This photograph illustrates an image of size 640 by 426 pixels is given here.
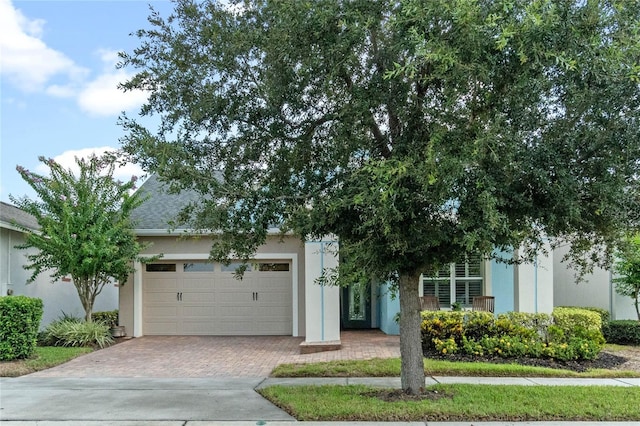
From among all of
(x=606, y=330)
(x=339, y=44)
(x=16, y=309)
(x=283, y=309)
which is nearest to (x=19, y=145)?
(x=16, y=309)

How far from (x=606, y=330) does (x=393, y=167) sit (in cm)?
1123

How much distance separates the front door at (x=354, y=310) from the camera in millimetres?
16484

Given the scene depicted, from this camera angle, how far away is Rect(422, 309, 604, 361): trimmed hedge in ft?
35.2

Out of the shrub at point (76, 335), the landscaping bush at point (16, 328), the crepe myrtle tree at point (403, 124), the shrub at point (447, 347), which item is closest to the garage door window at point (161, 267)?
the shrub at point (76, 335)

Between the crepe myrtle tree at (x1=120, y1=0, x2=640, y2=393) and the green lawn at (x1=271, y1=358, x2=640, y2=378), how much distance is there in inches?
75.0

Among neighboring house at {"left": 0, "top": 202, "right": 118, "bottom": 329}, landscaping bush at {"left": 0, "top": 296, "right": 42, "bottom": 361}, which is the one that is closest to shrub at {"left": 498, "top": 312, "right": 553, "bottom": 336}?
landscaping bush at {"left": 0, "top": 296, "right": 42, "bottom": 361}

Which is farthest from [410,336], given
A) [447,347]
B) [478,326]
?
[478,326]

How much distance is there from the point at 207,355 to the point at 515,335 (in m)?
6.56

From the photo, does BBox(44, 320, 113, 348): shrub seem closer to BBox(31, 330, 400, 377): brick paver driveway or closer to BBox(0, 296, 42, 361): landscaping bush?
BBox(31, 330, 400, 377): brick paver driveway

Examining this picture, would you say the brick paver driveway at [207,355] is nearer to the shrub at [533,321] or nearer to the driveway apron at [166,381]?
the driveway apron at [166,381]

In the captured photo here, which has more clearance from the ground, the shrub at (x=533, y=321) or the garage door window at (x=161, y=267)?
the garage door window at (x=161, y=267)

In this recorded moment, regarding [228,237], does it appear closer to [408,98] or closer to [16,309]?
[408,98]

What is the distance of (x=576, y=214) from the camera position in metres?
6.03

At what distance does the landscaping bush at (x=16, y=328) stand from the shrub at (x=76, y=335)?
192 cm
